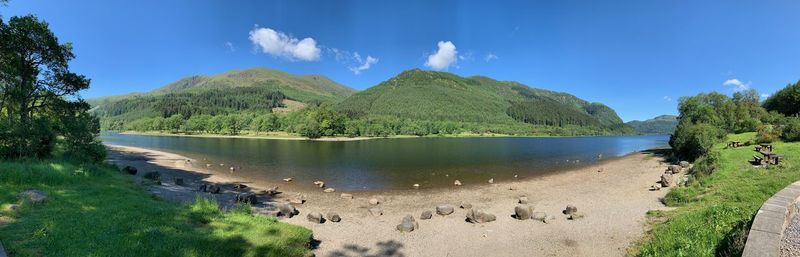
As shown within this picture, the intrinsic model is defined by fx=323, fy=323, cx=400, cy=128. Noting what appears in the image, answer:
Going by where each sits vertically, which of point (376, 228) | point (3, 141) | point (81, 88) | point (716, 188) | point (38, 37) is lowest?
point (376, 228)

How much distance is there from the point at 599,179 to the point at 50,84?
55918mm

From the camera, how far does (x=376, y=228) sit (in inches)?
713

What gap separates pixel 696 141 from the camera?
46.3 metres

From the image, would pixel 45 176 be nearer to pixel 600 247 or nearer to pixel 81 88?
pixel 81 88

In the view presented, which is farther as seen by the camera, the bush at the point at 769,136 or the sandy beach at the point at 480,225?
the bush at the point at 769,136

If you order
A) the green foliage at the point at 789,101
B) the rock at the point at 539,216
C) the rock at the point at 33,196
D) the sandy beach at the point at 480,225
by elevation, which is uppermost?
the green foliage at the point at 789,101

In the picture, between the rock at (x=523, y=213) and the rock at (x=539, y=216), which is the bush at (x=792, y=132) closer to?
the rock at (x=539, y=216)

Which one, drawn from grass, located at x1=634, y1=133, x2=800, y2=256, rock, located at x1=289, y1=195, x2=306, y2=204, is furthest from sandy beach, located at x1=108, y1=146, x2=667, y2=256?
grass, located at x1=634, y1=133, x2=800, y2=256

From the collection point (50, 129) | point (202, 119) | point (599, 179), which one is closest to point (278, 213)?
point (50, 129)

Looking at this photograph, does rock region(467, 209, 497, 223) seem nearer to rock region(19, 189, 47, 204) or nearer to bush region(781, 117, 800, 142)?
rock region(19, 189, 47, 204)

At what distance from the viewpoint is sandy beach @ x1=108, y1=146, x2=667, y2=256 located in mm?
14820

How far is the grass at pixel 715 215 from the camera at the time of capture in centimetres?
902

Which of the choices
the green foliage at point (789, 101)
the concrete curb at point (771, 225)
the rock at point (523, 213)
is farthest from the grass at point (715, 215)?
the green foliage at point (789, 101)

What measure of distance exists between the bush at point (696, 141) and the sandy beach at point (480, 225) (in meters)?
19.9
